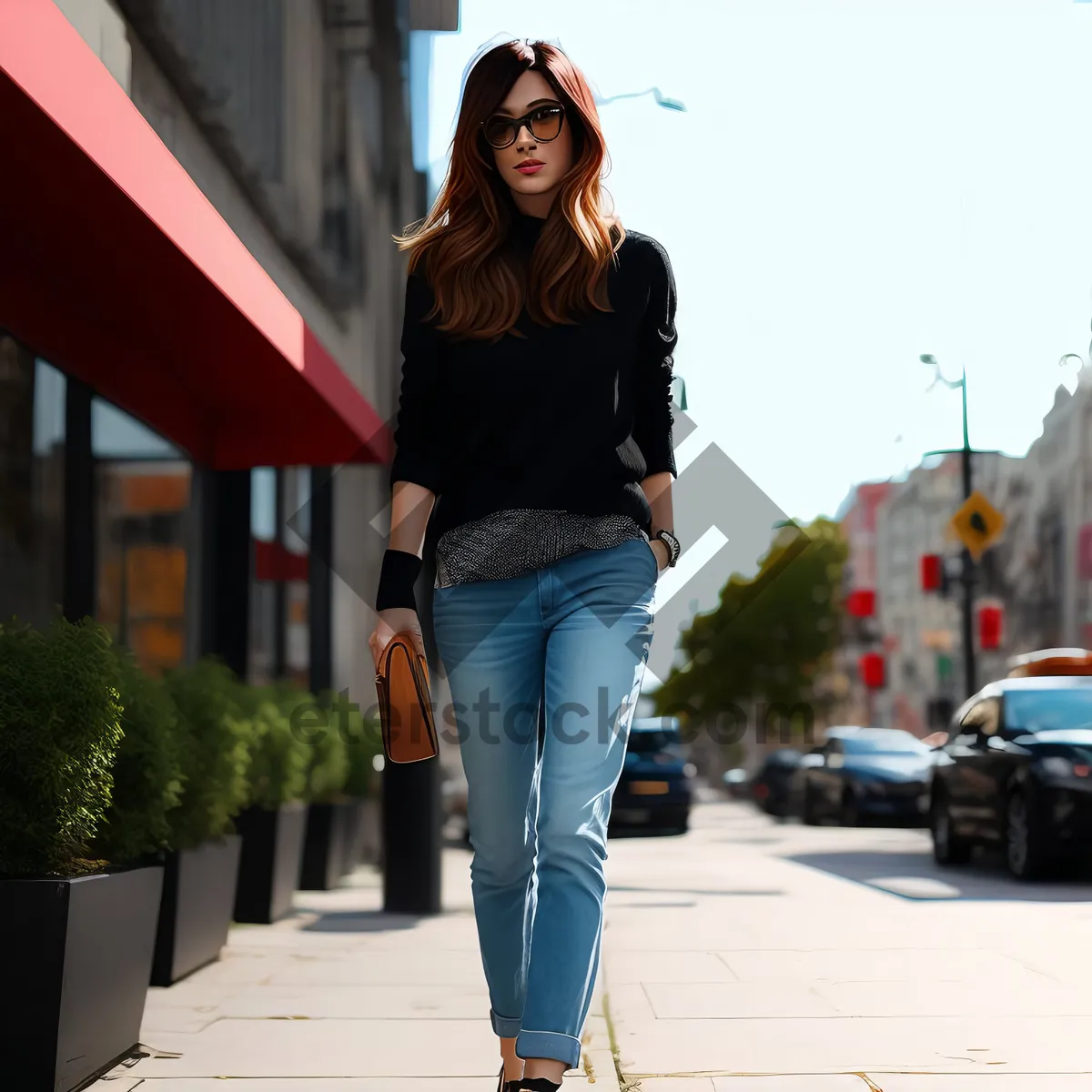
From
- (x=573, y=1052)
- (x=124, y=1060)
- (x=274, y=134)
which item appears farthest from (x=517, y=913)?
(x=274, y=134)

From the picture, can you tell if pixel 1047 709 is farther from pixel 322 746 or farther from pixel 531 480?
pixel 531 480

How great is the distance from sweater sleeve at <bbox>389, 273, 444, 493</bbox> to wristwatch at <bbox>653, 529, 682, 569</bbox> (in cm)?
46

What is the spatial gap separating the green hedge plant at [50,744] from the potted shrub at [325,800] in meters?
4.86

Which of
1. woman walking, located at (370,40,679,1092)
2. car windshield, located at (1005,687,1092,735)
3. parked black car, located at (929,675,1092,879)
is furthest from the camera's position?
car windshield, located at (1005,687,1092,735)

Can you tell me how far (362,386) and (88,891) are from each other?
13.5m

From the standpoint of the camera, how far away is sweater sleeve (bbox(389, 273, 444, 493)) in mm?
3229

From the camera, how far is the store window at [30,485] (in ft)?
23.8

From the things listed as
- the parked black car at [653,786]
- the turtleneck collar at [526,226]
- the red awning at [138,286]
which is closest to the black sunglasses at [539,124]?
the turtleneck collar at [526,226]

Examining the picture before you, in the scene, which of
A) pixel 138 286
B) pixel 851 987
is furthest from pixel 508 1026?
pixel 138 286

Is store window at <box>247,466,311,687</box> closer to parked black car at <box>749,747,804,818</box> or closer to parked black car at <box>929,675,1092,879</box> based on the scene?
parked black car at <box>929,675,1092,879</box>

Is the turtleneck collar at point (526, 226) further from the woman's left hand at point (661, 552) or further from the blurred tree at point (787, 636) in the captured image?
the blurred tree at point (787, 636)

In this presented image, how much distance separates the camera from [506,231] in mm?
3268

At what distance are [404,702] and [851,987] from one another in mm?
2999

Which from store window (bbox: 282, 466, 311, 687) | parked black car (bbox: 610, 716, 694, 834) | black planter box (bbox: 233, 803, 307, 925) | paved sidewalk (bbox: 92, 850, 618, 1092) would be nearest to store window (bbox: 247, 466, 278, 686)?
store window (bbox: 282, 466, 311, 687)
